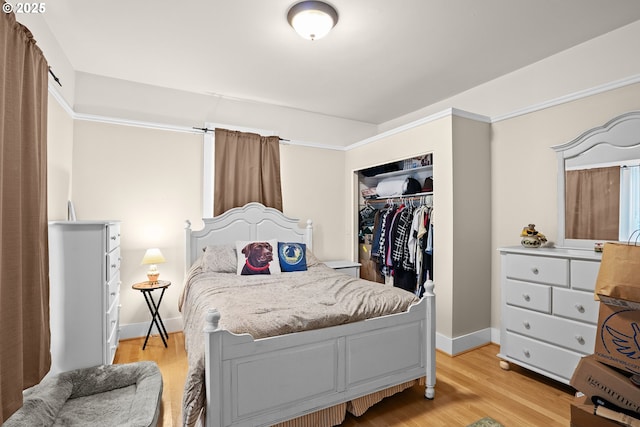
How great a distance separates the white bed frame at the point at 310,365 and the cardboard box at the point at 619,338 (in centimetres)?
92

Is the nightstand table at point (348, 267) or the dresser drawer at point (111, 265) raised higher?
the dresser drawer at point (111, 265)

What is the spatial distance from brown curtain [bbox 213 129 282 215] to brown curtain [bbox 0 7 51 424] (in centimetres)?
173

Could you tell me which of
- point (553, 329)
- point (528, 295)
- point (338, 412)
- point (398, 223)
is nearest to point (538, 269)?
point (528, 295)

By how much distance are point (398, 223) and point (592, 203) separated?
1701 millimetres

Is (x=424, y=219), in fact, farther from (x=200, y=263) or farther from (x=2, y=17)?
(x=2, y=17)

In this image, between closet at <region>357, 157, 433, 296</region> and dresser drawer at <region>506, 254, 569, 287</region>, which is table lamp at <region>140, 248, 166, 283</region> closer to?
closet at <region>357, 157, 433, 296</region>

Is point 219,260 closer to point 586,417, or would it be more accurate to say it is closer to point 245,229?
point 245,229

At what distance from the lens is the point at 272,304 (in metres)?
2.03

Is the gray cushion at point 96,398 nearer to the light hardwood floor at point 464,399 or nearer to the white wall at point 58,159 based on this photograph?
the light hardwood floor at point 464,399

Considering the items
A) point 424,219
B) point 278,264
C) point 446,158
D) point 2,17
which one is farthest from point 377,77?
point 2,17

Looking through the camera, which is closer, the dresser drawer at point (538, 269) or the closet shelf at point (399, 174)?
the dresser drawer at point (538, 269)

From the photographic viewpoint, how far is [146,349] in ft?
9.86

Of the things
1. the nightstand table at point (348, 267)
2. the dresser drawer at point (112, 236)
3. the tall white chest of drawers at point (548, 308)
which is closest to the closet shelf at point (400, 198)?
the nightstand table at point (348, 267)

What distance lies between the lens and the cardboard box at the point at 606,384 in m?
1.63
